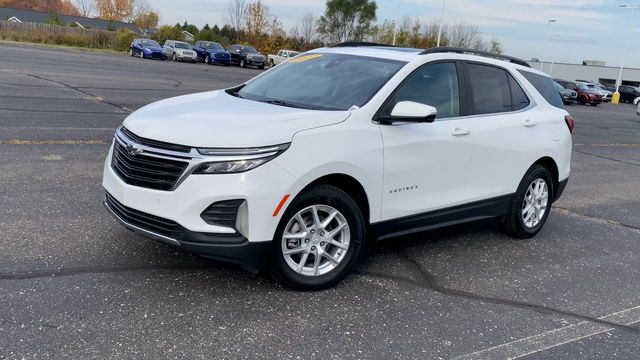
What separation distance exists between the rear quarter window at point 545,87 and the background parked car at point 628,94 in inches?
2218

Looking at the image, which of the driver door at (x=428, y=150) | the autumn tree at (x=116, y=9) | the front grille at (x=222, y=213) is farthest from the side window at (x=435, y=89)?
the autumn tree at (x=116, y=9)

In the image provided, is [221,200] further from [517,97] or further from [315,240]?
[517,97]

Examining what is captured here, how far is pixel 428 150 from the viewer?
4973 mm

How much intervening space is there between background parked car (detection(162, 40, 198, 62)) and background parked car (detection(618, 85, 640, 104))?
39831mm

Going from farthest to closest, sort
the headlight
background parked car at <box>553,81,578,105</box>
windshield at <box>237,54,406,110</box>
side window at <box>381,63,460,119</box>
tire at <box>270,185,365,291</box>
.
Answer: background parked car at <box>553,81,578,105</box>
side window at <box>381,63,460,119</box>
windshield at <box>237,54,406,110</box>
tire at <box>270,185,365,291</box>
the headlight

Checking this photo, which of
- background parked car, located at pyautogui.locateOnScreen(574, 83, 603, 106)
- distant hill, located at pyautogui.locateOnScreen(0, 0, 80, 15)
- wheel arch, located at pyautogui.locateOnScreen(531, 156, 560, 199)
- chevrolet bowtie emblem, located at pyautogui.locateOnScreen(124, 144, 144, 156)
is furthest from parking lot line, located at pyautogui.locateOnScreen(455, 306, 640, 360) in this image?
distant hill, located at pyautogui.locateOnScreen(0, 0, 80, 15)

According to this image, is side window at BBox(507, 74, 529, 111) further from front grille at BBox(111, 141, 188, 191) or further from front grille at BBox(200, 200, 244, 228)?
front grille at BBox(111, 141, 188, 191)

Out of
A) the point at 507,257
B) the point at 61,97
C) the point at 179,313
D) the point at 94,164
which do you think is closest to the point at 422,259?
the point at 507,257

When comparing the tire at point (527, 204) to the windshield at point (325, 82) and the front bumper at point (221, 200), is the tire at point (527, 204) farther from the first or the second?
the front bumper at point (221, 200)

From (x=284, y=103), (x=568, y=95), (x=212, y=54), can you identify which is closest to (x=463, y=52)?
(x=284, y=103)

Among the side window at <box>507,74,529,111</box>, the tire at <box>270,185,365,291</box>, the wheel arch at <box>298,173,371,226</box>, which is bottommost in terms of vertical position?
the tire at <box>270,185,365,291</box>

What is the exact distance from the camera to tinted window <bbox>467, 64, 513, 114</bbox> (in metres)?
5.63

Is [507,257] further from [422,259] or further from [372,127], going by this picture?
[372,127]

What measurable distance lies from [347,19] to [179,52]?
1333 inches
